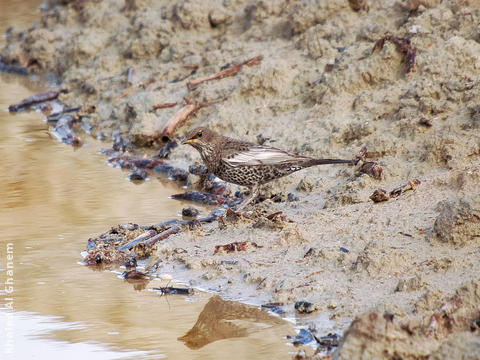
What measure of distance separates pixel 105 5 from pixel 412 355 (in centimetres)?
1106

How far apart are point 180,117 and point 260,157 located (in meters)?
2.69

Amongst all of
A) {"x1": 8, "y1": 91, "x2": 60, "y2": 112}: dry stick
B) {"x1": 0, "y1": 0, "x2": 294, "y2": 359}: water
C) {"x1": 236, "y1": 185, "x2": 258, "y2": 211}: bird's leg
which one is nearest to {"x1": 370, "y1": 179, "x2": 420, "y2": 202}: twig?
{"x1": 236, "y1": 185, "x2": 258, "y2": 211}: bird's leg

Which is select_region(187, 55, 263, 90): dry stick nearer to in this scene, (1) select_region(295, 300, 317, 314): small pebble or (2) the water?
(2) the water

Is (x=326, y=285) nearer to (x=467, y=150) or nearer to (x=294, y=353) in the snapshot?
(x=294, y=353)

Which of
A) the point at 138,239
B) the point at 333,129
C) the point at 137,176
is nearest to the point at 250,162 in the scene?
the point at 138,239

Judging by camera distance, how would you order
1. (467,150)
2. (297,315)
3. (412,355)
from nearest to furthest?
(412,355) < (297,315) < (467,150)

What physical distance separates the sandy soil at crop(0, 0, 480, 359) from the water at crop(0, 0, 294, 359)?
1.48ft

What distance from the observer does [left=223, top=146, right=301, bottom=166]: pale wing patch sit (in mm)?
7480

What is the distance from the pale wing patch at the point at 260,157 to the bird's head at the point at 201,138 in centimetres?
37

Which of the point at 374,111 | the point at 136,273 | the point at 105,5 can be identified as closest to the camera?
the point at 136,273

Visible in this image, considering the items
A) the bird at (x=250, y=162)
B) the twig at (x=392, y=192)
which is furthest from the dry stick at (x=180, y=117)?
the twig at (x=392, y=192)

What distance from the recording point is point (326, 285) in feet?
18.7

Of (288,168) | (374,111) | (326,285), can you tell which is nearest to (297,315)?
(326,285)

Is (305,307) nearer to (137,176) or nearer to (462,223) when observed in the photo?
(462,223)
